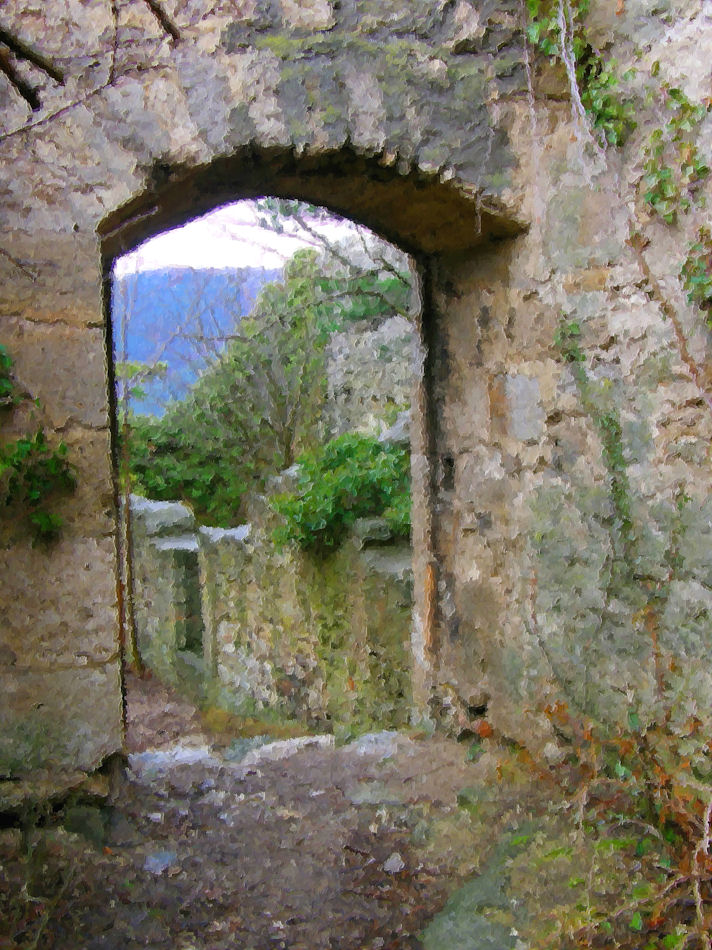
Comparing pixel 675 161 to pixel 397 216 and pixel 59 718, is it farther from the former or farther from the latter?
pixel 59 718

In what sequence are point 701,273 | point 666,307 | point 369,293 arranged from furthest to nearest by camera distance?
point 369,293 → point 666,307 → point 701,273

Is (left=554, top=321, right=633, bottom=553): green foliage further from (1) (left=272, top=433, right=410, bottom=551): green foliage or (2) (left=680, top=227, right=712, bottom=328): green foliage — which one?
(1) (left=272, top=433, right=410, bottom=551): green foliage

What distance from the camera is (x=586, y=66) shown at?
260 centimetres

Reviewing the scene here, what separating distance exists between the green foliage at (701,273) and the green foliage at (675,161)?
0.39 feet

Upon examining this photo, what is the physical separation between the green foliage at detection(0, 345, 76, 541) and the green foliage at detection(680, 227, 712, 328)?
1.86m

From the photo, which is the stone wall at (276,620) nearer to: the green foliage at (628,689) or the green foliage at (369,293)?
the green foliage at (628,689)

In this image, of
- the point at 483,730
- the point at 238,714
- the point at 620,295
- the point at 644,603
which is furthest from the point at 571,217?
the point at 238,714

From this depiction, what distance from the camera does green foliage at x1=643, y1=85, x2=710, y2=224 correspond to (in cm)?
222

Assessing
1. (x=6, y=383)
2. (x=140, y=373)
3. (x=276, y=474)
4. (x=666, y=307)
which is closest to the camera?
(x=666, y=307)

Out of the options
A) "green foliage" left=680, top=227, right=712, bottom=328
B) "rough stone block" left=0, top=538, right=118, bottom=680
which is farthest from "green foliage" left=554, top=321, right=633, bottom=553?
"rough stone block" left=0, top=538, right=118, bottom=680

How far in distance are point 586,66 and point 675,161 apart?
21.6 inches

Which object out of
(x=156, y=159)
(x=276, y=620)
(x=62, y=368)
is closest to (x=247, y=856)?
(x=62, y=368)

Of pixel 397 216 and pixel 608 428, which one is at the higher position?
pixel 397 216

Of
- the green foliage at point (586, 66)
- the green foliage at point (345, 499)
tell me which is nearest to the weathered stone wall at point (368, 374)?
the green foliage at point (345, 499)
